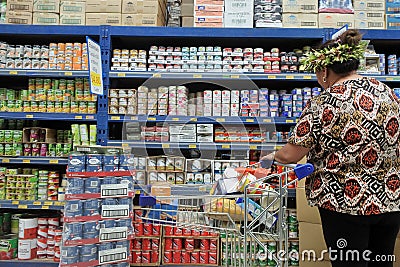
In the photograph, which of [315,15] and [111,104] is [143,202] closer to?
[111,104]

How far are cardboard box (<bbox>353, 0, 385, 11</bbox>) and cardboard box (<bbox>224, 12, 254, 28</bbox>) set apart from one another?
1.07 metres

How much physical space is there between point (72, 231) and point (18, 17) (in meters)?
2.33

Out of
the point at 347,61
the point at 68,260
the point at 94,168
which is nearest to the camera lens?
the point at 347,61

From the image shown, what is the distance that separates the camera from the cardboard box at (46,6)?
3.96 meters

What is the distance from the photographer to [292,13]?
12.8 feet

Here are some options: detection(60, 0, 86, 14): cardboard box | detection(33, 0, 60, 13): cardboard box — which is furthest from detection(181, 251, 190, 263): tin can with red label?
detection(33, 0, 60, 13): cardboard box

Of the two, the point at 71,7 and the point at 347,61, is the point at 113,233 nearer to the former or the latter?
the point at 347,61

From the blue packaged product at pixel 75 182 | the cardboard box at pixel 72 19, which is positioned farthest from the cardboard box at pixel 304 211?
the cardboard box at pixel 72 19

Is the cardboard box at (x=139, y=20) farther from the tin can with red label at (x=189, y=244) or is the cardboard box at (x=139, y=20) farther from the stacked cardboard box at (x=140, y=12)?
the tin can with red label at (x=189, y=244)

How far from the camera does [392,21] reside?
12.9ft

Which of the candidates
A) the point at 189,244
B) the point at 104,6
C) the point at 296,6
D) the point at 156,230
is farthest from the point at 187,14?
the point at 189,244

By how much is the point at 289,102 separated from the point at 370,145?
7.17ft

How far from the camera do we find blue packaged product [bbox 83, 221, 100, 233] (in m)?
3.01

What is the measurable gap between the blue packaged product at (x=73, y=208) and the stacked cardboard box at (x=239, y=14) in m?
2.21
